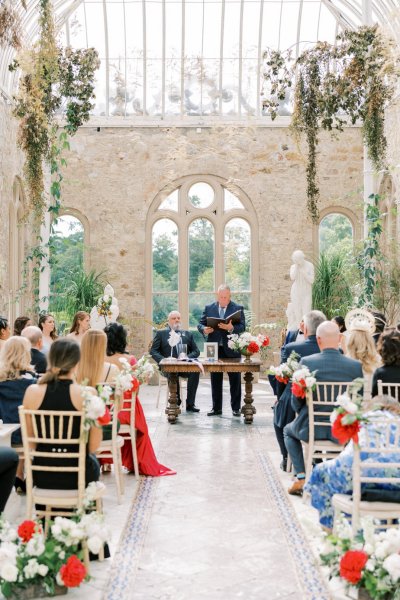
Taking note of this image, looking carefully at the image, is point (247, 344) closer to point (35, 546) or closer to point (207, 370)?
point (207, 370)

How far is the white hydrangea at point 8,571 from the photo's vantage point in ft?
11.9

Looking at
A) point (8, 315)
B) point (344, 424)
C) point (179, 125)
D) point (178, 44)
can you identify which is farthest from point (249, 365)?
point (178, 44)

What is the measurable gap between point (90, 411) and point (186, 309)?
10521 mm

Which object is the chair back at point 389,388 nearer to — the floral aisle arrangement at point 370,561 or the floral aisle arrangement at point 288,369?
the floral aisle arrangement at point 288,369

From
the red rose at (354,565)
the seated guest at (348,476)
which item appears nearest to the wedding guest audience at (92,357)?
the seated guest at (348,476)

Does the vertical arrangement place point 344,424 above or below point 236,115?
below

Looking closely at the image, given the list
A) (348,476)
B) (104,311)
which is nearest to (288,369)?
Answer: (348,476)

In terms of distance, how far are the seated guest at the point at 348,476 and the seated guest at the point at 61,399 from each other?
4.19ft

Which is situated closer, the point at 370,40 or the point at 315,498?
the point at 315,498

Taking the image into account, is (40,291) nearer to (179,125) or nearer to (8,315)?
(8,315)

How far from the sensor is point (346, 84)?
1038cm

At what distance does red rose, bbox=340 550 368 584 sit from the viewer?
3586mm

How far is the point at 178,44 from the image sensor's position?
14422mm

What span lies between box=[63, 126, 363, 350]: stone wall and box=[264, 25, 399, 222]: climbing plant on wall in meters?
3.20
